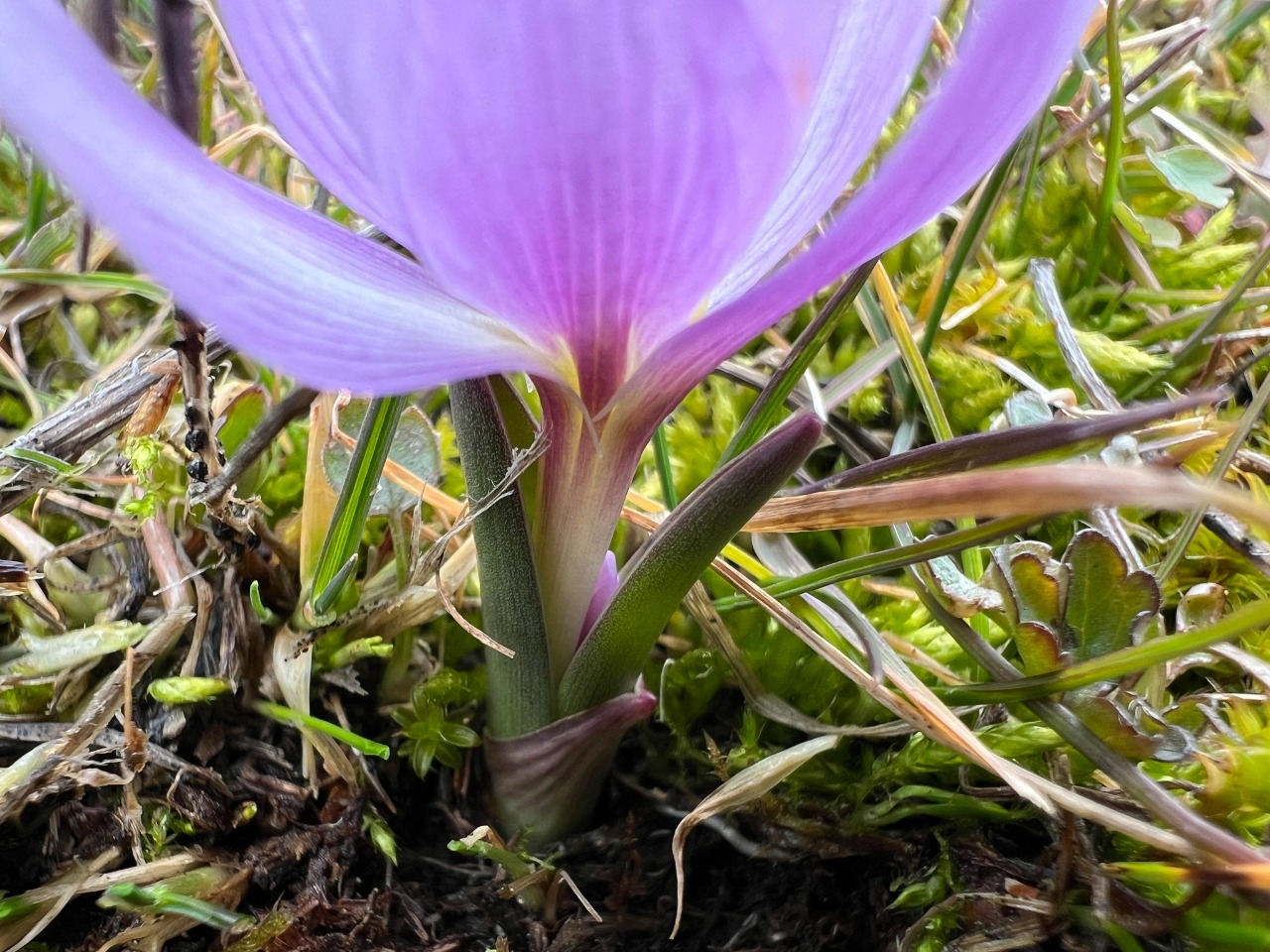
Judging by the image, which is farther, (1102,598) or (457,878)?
(457,878)

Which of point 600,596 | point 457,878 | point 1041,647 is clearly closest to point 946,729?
point 1041,647

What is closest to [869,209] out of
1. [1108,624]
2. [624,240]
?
[624,240]

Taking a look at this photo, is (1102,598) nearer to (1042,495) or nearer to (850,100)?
(1042,495)

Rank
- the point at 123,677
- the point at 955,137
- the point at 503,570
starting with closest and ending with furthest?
the point at 955,137
the point at 503,570
the point at 123,677

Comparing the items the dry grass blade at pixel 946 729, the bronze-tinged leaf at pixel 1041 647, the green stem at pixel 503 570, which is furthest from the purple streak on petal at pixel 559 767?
the bronze-tinged leaf at pixel 1041 647

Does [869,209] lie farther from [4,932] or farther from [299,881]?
[4,932]

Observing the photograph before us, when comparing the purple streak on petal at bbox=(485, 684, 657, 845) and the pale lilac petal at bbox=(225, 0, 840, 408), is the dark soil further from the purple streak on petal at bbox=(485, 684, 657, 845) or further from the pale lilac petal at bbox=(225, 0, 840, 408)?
the pale lilac petal at bbox=(225, 0, 840, 408)
